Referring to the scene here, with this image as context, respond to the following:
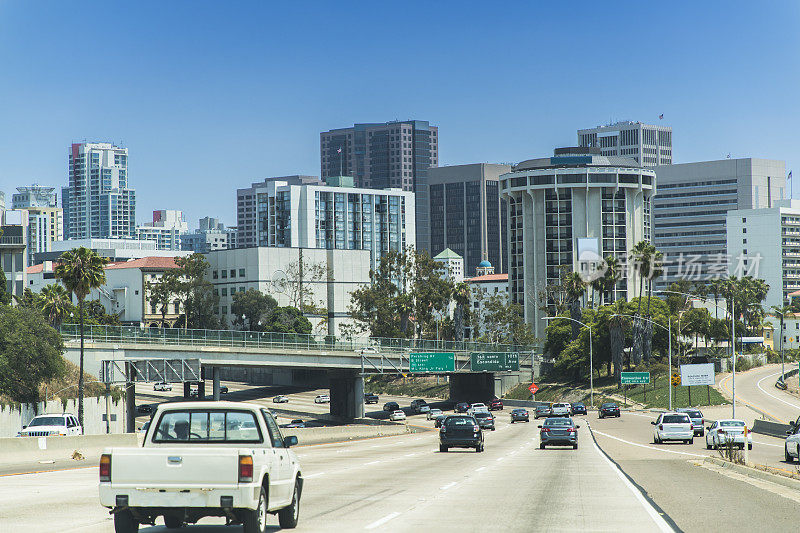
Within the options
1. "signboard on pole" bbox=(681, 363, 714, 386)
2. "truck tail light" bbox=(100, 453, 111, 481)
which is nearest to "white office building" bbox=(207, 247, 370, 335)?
"signboard on pole" bbox=(681, 363, 714, 386)

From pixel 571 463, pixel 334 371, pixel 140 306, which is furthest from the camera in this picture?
pixel 140 306

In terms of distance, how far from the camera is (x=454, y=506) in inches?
741

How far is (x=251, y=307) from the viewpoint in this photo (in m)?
175

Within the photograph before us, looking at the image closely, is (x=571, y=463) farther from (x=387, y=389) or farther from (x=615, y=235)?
(x=615, y=235)

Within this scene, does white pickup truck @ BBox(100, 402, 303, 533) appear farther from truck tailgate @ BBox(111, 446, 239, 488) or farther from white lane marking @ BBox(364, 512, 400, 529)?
white lane marking @ BBox(364, 512, 400, 529)

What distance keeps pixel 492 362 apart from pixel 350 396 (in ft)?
58.6

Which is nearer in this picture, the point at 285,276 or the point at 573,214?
the point at 285,276

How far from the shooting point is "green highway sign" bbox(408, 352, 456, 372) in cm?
10325

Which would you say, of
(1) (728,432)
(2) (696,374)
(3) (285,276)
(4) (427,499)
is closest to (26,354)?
(1) (728,432)

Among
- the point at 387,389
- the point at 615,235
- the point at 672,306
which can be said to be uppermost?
the point at 615,235

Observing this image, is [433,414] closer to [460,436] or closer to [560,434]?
[560,434]

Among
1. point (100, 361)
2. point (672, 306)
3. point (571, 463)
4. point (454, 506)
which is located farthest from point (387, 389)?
point (454, 506)

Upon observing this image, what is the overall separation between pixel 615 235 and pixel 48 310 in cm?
11094

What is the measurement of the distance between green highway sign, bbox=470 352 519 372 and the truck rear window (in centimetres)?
9776
